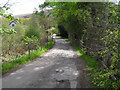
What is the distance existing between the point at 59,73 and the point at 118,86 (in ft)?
11.3

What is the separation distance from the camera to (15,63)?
9750 mm

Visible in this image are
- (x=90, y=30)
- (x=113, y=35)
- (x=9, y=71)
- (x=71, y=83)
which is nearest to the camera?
(x=113, y=35)

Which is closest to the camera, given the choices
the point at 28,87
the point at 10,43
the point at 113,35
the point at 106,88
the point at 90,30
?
the point at 113,35

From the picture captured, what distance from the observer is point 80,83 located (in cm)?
629

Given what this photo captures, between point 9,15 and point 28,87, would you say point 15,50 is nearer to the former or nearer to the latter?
point 28,87

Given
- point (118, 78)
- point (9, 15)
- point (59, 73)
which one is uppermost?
point (9, 15)

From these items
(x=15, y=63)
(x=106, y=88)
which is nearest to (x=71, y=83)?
(x=106, y=88)

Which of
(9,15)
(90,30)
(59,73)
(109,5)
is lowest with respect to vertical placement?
(59,73)

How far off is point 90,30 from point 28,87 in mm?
5353

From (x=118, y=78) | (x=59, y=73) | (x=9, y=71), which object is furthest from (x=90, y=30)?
(x=9, y=71)

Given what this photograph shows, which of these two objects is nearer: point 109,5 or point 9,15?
point 9,15

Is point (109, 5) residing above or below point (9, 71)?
above

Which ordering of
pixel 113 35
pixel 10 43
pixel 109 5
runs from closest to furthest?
pixel 113 35 < pixel 109 5 < pixel 10 43

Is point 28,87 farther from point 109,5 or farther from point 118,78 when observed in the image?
point 109,5
